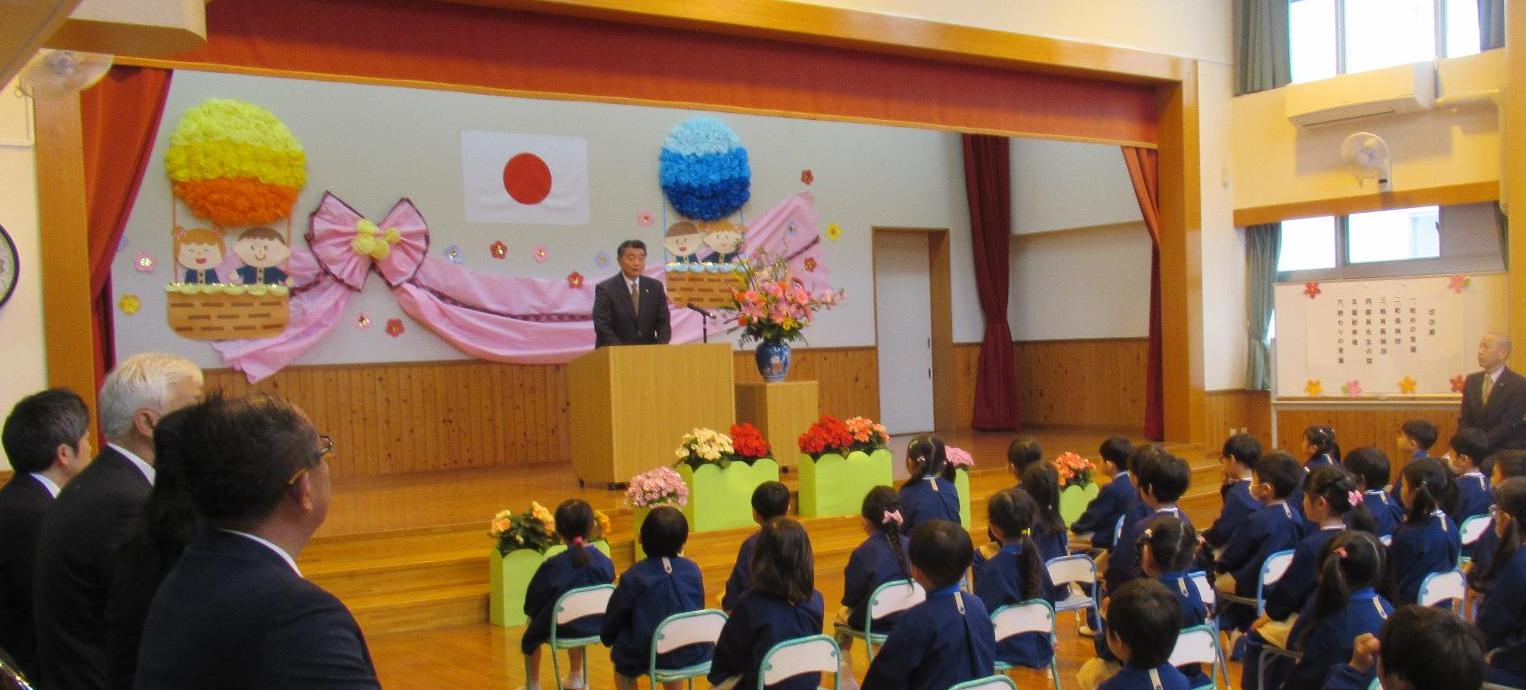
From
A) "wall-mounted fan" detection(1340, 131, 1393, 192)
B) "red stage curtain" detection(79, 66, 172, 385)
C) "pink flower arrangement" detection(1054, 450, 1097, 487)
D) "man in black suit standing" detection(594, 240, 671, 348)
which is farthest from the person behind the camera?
"wall-mounted fan" detection(1340, 131, 1393, 192)

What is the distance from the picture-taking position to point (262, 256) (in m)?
8.70

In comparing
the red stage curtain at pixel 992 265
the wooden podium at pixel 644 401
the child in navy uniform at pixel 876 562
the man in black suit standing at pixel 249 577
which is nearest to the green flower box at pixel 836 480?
the wooden podium at pixel 644 401

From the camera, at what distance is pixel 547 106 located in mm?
9898

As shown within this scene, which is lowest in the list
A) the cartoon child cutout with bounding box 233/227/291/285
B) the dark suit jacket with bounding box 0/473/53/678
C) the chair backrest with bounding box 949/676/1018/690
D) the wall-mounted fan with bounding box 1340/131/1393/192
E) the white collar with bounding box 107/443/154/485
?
the chair backrest with bounding box 949/676/1018/690

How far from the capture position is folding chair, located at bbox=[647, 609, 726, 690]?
3867mm

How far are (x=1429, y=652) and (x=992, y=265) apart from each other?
32.8 feet

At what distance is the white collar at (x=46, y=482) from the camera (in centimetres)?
254

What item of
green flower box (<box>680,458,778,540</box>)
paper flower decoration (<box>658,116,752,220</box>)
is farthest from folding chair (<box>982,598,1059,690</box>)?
paper flower decoration (<box>658,116,752,220</box>)

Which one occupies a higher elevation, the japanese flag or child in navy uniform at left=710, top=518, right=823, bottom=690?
the japanese flag

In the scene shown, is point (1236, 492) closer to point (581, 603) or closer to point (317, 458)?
point (581, 603)

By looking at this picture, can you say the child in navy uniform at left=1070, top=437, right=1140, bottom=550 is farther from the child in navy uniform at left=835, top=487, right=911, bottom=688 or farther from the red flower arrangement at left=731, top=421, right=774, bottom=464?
the red flower arrangement at left=731, top=421, right=774, bottom=464

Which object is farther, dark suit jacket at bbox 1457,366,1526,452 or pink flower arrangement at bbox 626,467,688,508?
dark suit jacket at bbox 1457,366,1526,452

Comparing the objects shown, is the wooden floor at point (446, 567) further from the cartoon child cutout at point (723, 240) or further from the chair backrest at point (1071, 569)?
the cartoon child cutout at point (723, 240)

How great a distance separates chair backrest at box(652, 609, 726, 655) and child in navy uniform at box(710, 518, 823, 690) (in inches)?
14.1
